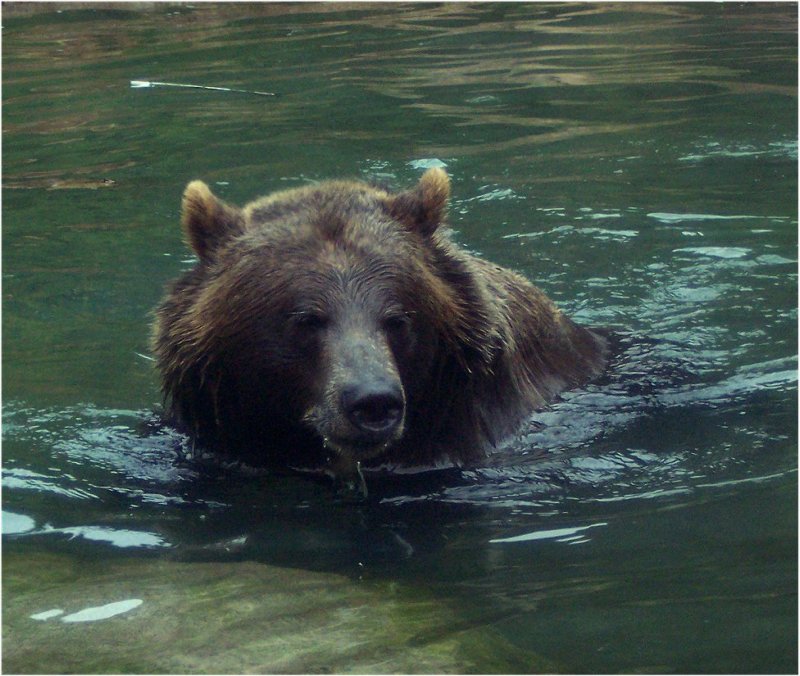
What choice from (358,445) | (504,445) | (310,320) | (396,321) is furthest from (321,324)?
(504,445)

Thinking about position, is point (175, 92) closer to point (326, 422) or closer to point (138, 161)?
point (138, 161)

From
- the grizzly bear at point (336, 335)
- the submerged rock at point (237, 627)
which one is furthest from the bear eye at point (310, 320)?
the submerged rock at point (237, 627)

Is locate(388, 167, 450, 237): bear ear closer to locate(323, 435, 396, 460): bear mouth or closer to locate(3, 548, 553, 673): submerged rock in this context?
locate(323, 435, 396, 460): bear mouth

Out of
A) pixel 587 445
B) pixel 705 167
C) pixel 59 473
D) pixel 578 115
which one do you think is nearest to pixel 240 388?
pixel 59 473

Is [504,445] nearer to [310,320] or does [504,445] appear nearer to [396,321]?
[396,321]

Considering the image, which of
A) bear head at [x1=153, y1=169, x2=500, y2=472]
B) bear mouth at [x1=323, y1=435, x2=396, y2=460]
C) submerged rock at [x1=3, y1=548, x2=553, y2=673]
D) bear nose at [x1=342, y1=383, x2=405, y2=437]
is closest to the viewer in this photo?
submerged rock at [x1=3, y1=548, x2=553, y2=673]

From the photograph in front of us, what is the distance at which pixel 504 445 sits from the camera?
650 cm

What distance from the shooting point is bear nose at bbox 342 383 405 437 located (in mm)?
5121

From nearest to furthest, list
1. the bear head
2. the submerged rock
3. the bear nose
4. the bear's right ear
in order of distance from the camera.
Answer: the submerged rock, the bear nose, the bear head, the bear's right ear

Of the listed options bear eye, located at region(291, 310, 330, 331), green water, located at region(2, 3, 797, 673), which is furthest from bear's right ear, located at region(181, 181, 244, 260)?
green water, located at region(2, 3, 797, 673)

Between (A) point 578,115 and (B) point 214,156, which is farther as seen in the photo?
(A) point 578,115

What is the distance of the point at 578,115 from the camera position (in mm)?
14125

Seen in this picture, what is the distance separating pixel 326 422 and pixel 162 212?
6165mm

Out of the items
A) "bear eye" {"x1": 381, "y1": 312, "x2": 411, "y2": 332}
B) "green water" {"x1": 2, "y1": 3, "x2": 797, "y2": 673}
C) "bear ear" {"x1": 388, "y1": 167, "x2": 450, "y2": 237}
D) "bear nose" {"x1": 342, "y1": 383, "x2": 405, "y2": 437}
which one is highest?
"bear ear" {"x1": 388, "y1": 167, "x2": 450, "y2": 237}
